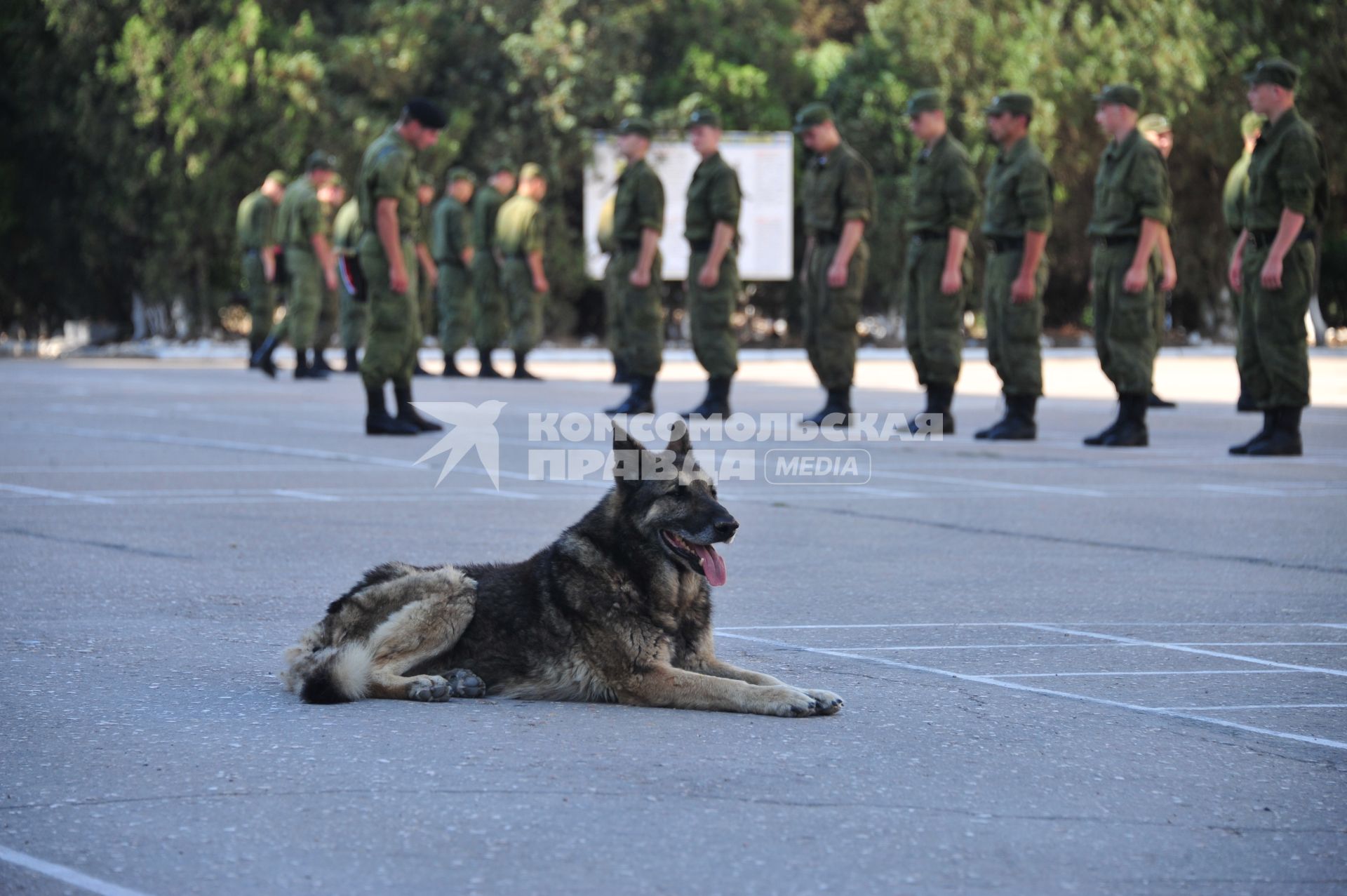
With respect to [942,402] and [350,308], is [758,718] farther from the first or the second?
[350,308]

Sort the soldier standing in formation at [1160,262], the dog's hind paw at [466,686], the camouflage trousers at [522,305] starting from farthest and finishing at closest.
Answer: the camouflage trousers at [522,305] < the soldier standing in formation at [1160,262] < the dog's hind paw at [466,686]

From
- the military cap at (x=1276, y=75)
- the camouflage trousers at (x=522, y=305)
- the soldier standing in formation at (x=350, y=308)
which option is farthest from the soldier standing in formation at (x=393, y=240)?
the camouflage trousers at (x=522, y=305)

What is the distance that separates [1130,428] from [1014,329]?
124 centimetres

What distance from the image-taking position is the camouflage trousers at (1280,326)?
13.5 meters

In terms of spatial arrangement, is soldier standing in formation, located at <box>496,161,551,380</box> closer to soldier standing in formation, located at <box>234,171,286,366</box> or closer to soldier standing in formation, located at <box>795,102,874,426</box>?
soldier standing in formation, located at <box>234,171,286,366</box>

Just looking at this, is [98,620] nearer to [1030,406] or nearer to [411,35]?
[1030,406]

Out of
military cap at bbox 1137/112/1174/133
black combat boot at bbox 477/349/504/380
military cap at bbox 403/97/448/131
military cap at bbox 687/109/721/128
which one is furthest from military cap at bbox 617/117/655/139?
black combat boot at bbox 477/349/504/380

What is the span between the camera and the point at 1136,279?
46.2 ft

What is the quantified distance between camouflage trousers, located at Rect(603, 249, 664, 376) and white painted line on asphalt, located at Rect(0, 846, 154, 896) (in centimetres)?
1359

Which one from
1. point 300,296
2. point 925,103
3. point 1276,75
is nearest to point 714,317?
point 925,103

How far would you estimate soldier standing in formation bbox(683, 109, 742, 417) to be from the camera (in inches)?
665

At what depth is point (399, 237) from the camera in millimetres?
14758

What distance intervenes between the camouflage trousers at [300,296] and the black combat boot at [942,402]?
36.6 feet

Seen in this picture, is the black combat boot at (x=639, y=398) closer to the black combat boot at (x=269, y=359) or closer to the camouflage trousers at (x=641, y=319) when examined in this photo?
the camouflage trousers at (x=641, y=319)
